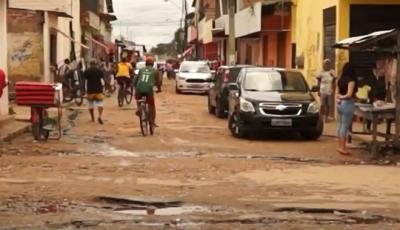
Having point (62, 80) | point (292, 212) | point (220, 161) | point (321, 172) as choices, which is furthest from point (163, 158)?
point (62, 80)

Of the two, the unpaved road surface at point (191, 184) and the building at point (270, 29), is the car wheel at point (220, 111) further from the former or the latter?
the building at point (270, 29)

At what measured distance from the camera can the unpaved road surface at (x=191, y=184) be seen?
30.7 feet

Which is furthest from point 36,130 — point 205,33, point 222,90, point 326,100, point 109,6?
point 109,6

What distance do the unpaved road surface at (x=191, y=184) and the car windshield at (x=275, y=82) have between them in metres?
1.33

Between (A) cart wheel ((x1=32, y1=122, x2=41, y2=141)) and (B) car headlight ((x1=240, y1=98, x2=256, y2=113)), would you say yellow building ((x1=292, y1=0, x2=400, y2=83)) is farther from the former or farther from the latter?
(A) cart wheel ((x1=32, y1=122, x2=41, y2=141))

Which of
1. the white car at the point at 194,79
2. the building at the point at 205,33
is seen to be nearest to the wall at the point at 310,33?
the white car at the point at 194,79

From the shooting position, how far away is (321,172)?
13.5m

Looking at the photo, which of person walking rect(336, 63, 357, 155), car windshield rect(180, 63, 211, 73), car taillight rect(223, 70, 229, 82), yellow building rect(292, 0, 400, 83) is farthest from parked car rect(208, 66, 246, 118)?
car windshield rect(180, 63, 211, 73)

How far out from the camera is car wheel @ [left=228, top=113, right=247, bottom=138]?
63.3 ft

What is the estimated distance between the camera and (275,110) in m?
18.8

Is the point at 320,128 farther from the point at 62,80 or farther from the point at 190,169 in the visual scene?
the point at 62,80

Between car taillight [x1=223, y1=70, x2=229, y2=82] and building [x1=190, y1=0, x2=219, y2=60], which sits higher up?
building [x1=190, y1=0, x2=219, y2=60]

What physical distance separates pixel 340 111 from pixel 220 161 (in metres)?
2.80

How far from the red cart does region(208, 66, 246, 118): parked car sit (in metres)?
8.02
